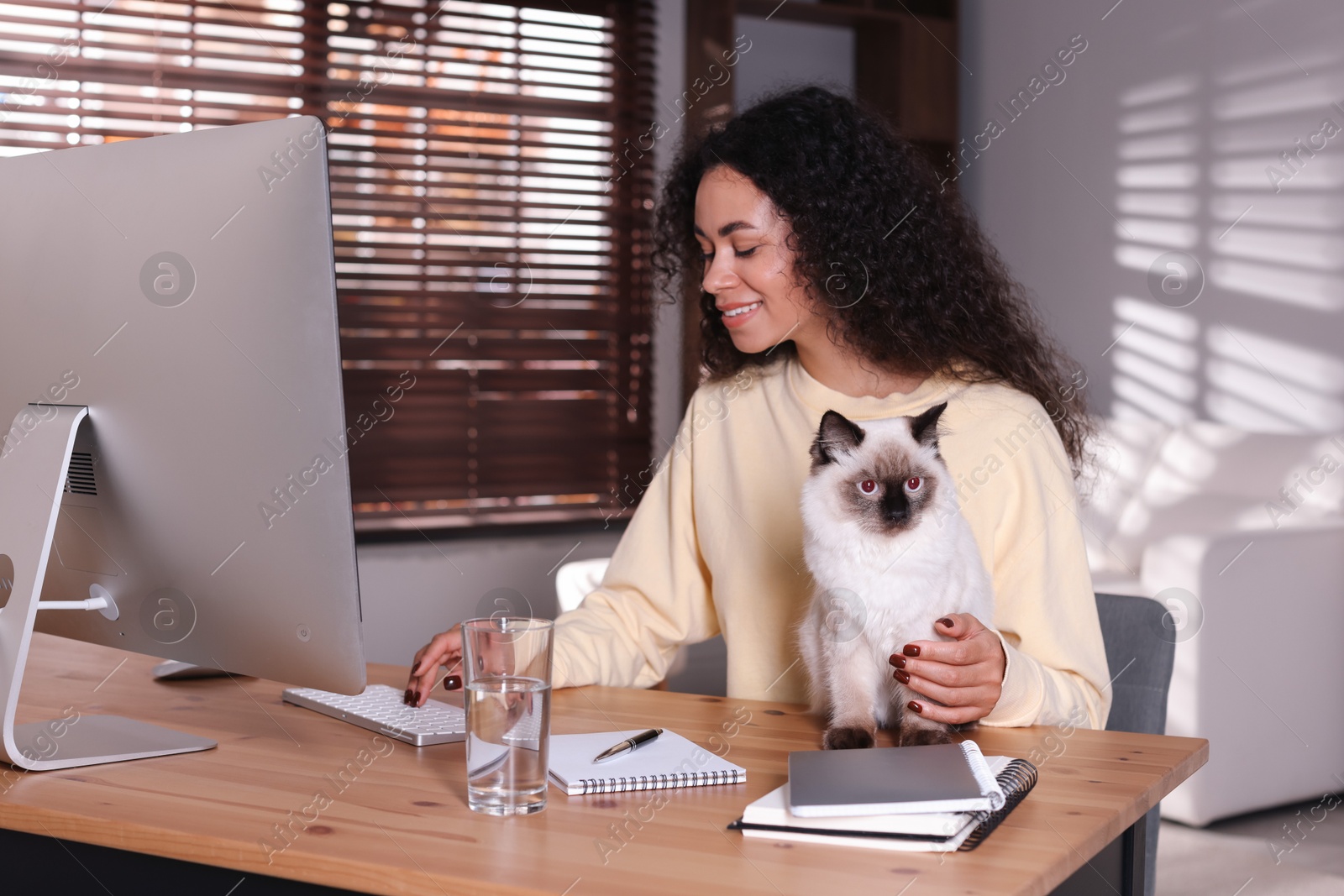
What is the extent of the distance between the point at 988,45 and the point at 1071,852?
438 centimetres

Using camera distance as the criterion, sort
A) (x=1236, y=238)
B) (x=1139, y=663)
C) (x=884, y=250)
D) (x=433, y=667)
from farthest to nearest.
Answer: (x=1236, y=238) < (x=884, y=250) < (x=1139, y=663) < (x=433, y=667)

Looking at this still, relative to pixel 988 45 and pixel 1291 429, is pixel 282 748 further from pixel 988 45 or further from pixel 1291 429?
pixel 988 45

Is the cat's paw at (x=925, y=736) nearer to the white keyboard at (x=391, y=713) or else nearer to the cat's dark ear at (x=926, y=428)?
the cat's dark ear at (x=926, y=428)

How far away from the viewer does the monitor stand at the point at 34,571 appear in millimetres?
1011

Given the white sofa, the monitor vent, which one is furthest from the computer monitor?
the white sofa

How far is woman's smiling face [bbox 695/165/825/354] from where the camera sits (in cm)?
155

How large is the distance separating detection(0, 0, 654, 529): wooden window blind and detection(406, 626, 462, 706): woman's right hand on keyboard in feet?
8.39

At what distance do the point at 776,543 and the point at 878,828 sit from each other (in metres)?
0.80

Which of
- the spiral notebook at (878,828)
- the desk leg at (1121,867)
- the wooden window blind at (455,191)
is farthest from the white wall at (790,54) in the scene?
the spiral notebook at (878,828)

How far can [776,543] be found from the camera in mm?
1631

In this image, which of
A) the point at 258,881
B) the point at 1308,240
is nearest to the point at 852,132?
the point at 258,881

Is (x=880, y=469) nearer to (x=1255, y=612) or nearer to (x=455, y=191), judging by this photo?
(x=1255, y=612)

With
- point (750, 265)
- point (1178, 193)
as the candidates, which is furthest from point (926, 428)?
point (1178, 193)

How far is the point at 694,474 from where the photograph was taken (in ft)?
5.57
